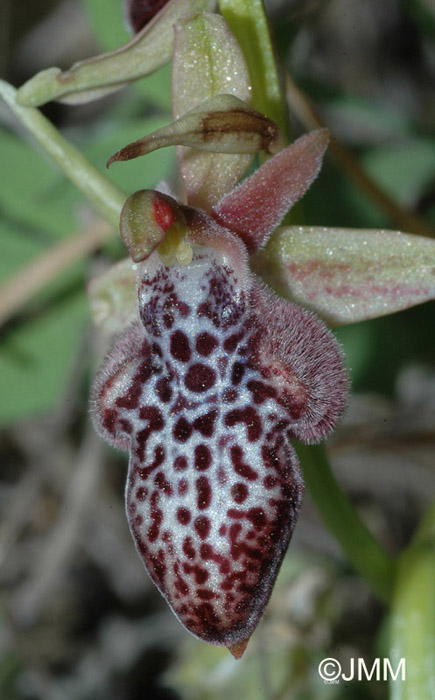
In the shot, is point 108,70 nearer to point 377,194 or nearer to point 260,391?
point 260,391

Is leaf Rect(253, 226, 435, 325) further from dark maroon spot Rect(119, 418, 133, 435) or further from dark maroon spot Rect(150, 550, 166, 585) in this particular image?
dark maroon spot Rect(150, 550, 166, 585)

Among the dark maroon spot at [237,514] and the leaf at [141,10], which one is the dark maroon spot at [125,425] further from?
the leaf at [141,10]

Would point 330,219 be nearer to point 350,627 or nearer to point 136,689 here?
point 350,627

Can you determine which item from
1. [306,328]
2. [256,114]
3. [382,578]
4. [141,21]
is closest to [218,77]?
[256,114]

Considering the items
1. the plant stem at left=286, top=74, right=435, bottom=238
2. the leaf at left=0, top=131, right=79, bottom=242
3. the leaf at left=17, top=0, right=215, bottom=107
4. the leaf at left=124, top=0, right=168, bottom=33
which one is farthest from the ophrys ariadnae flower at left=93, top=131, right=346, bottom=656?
the leaf at left=0, top=131, right=79, bottom=242

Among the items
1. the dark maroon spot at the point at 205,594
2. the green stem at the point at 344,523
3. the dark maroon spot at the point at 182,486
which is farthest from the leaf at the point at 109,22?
the dark maroon spot at the point at 205,594
